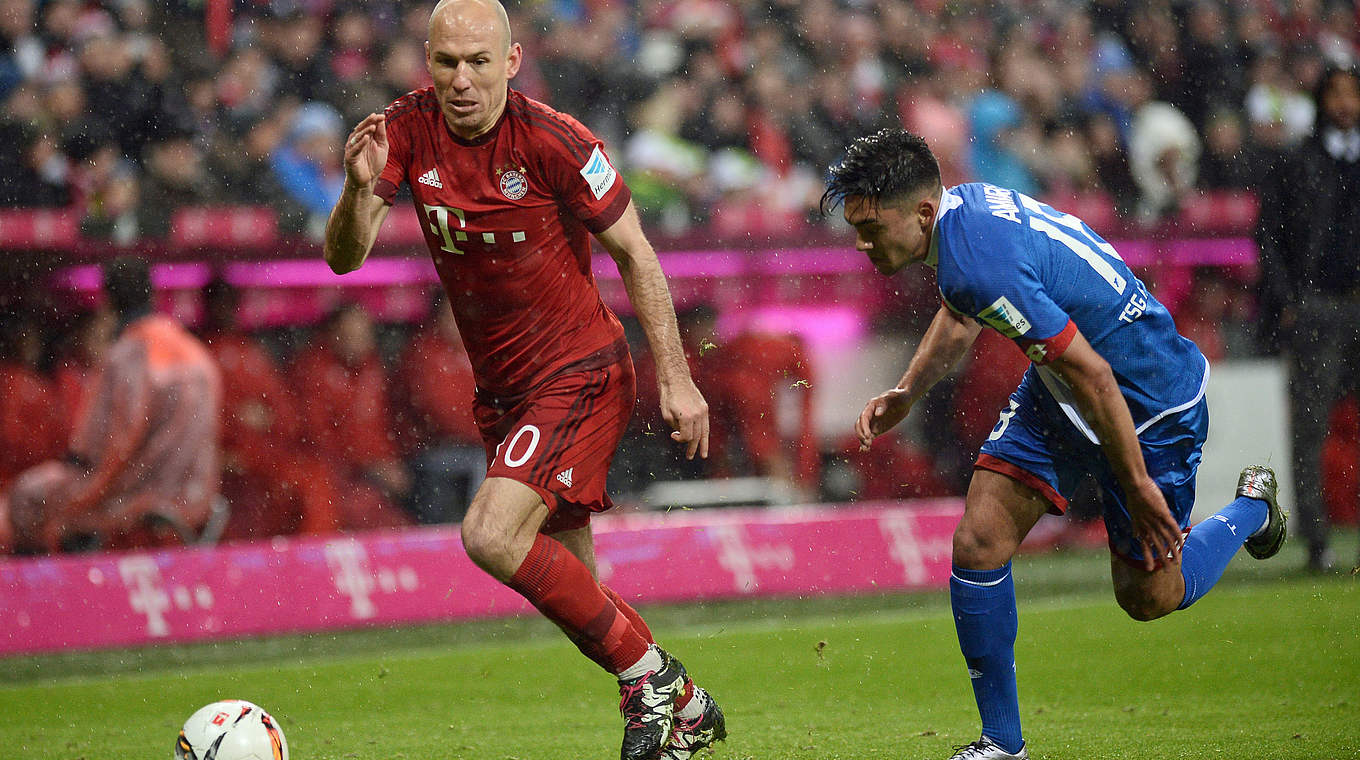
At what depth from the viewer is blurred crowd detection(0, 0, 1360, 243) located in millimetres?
9789

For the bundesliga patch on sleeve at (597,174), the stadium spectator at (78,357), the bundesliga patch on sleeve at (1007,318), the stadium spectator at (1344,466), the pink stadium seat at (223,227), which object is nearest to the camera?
the bundesliga patch on sleeve at (1007,318)

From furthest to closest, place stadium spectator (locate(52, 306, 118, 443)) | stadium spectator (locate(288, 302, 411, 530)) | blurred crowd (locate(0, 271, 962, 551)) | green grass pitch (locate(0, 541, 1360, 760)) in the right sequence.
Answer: stadium spectator (locate(288, 302, 411, 530)) < stadium spectator (locate(52, 306, 118, 443)) < blurred crowd (locate(0, 271, 962, 551)) < green grass pitch (locate(0, 541, 1360, 760))

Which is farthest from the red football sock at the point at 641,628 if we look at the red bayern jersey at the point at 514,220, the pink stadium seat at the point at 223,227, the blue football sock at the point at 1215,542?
the pink stadium seat at the point at 223,227

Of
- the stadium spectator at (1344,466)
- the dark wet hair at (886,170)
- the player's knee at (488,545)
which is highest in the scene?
the dark wet hair at (886,170)

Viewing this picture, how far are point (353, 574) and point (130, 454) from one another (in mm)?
1368

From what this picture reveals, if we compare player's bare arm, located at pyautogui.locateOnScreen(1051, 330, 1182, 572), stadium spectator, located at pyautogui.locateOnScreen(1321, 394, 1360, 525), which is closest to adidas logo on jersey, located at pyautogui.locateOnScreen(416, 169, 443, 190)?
player's bare arm, located at pyautogui.locateOnScreen(1051, 330, 1182, 572)

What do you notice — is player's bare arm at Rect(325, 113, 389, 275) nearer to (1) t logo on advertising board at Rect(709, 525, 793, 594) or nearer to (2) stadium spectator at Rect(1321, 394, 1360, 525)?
(1) t logo on advertising board at Rect(709, 525, 793, 594)

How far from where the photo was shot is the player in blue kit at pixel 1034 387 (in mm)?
3881

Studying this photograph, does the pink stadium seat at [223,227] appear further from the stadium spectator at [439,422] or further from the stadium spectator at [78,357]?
the stadium spectator at [439,422]

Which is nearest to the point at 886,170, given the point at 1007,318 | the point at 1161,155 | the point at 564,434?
the point at 1007,318

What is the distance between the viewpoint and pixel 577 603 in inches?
160

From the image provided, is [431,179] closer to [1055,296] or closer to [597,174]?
[597,174]

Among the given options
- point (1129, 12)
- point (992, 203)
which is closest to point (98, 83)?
point (992, 203)

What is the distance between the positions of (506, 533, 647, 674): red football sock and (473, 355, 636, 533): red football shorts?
16cm
